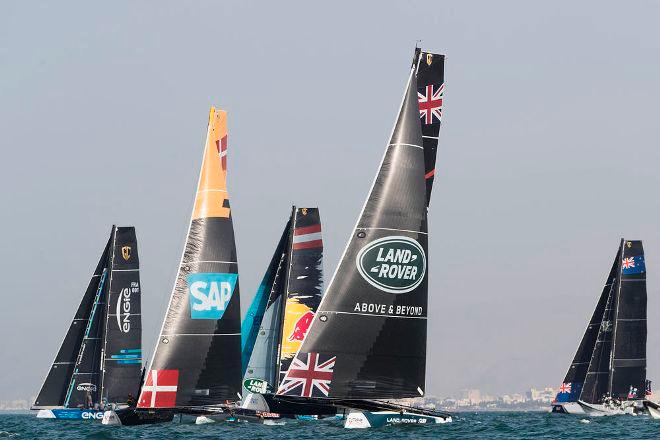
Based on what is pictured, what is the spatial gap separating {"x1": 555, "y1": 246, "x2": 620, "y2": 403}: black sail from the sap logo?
31.7 m

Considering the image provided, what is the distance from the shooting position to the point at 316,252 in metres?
58.3

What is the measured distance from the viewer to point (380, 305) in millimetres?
35875

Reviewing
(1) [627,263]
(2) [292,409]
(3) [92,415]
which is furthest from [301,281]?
(1) [627,263]

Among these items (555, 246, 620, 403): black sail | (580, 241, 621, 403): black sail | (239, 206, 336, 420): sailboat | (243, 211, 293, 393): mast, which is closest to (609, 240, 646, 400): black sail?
(580, 241, 621, 403): black sail

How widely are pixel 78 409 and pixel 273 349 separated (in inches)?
593

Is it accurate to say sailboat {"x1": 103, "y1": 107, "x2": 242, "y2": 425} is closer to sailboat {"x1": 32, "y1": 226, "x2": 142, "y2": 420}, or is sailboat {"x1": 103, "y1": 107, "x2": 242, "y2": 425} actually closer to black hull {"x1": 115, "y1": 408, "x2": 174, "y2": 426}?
black hull {"x1": 115, "y1": 408, "x2": 174, "y2": 426}

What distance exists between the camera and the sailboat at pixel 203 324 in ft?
144

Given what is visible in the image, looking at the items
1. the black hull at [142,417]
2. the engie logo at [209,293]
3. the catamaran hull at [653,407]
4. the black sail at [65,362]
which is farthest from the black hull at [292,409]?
the catamaran hull at [653,407]

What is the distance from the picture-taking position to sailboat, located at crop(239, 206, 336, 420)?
55.0 metres

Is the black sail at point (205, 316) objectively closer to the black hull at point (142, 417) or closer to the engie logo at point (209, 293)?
the engie logo at point (209, 293)

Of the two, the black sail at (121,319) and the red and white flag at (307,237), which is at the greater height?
the red and white flag at (307,237)

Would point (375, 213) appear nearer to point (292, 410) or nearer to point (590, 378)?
point (292, 410)

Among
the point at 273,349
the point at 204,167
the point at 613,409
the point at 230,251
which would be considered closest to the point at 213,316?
the point at 230,251

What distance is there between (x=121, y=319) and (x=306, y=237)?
459 inches
